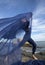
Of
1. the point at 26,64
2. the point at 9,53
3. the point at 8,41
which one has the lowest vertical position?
the point at 26,64

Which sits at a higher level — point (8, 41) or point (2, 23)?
point (2, 23)

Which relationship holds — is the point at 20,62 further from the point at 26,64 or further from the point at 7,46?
the point at 7,46

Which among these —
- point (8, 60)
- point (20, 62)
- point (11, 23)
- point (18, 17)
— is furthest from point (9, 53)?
point (18, 17)

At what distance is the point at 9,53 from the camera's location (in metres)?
2.27

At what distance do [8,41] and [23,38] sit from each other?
0.88 ft

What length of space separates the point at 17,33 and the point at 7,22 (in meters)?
0.26

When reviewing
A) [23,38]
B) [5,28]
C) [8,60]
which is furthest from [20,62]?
[5,28]

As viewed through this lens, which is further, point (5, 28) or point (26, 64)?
point (26, 64)

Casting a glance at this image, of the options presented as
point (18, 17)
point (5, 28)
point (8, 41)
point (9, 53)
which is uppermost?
point (18, 17)

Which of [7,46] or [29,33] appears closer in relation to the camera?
[7,46]

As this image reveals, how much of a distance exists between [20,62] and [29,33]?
1.77 ft

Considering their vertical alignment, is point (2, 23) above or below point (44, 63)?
above

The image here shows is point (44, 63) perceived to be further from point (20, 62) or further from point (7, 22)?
point (7, 22)

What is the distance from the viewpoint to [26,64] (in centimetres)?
244
